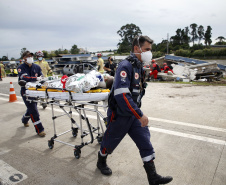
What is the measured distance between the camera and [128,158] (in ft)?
10.3

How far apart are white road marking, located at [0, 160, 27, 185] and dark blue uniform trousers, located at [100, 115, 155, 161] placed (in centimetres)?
152

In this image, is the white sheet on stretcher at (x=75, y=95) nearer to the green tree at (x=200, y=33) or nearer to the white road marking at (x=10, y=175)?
the white road marking at (x=10, y=175)

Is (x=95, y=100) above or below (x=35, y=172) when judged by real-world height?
above

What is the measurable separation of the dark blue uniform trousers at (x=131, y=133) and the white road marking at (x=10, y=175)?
152 cm

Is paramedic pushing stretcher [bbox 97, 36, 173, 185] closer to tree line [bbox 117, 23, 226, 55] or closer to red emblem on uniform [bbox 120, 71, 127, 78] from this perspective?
red emblem on uniform [bbox 120, 71, 127, 78]

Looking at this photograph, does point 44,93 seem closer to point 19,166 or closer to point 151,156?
point 19,166

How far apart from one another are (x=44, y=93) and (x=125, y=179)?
212 cm

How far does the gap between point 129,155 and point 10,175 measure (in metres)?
1.96

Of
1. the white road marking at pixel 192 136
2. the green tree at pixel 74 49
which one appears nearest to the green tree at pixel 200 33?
the green tree at pixel 74 49

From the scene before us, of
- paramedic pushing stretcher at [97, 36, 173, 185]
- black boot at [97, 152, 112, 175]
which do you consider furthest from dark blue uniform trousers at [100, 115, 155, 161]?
black boot at [97, 152, 112, 175]

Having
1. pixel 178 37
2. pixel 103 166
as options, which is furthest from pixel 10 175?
pixel 178 37

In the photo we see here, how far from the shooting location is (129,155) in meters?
3.23

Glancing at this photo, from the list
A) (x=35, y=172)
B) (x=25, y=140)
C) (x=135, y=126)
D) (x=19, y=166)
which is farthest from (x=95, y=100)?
(x=25, y=140)

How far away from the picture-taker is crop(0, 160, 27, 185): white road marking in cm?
271
